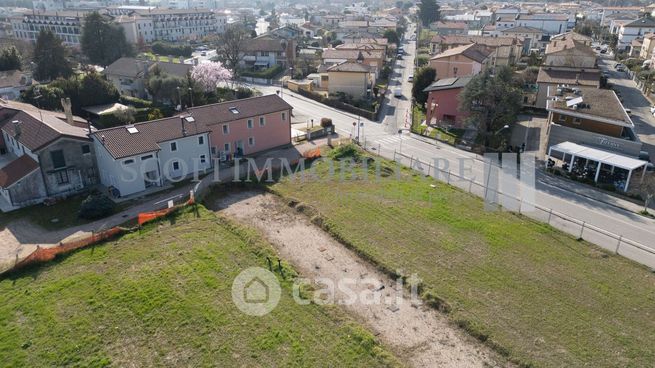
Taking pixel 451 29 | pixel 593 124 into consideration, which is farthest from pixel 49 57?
pixel 451 29

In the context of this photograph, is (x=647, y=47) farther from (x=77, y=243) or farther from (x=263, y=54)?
(x=77, y=243)

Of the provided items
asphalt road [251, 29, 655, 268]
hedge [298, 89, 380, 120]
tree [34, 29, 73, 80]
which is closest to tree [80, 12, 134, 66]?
tree [34, 29, 73, 80]

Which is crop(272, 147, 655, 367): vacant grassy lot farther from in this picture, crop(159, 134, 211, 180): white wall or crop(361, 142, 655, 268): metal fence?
crop(159, 134, 211, 180): white wall

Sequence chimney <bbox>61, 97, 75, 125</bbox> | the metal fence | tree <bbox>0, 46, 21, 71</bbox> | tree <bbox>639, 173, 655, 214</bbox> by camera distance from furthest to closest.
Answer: tree <bbox>0, 46, 21, 71</bbox>, chimney <bbox>61, 97, 75, 125</bbox>, tree <bbox>639, 173, 655, 214</bbox>, the metal fence

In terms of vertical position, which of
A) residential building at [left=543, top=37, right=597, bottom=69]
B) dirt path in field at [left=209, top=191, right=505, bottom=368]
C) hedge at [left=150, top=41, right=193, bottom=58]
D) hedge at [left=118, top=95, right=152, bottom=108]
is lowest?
dirt path in field at [left=209, top=191, right=505, bottom=368]

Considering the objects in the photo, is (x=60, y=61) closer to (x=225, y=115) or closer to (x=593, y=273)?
(x=225, y=115)

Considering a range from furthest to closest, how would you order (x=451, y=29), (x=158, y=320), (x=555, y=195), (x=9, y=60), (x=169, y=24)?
(x=451, y=29)
(x=169, y=24)
(x=9, y=60)
(x=555, y=195)
(x=158, y=320)
